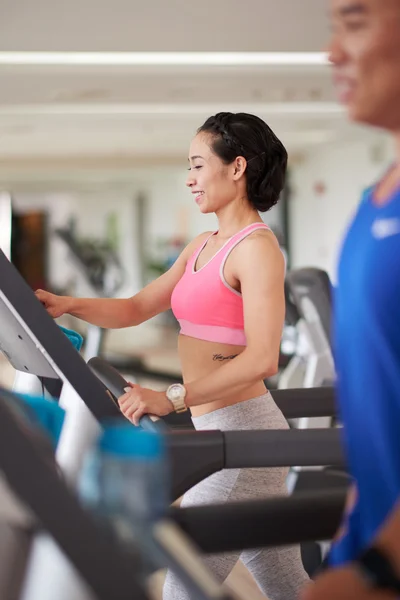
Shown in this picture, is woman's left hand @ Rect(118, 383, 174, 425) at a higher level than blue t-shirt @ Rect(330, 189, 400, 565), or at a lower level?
lower

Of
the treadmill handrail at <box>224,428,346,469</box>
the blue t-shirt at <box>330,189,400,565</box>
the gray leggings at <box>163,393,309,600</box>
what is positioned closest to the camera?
the blue t-shirt at <box>330,189,400,565</box>

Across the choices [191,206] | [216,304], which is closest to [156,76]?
[216,304]

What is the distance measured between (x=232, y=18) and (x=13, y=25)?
175cm

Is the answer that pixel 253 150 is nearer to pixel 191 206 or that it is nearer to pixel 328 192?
pixel 328 192

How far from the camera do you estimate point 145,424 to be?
1564 millimetres

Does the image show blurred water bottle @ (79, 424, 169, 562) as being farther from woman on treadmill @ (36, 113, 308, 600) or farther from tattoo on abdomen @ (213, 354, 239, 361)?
tattoo on abdomen @ (213, 354, 239, 361)

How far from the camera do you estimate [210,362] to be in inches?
71.6

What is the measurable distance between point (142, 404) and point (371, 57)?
34.4 inches

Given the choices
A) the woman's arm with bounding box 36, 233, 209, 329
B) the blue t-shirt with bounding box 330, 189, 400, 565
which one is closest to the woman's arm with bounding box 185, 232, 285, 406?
the woman's arm with bounding box 36, 233, 209, 329

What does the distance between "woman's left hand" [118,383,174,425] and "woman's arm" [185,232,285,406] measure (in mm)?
48

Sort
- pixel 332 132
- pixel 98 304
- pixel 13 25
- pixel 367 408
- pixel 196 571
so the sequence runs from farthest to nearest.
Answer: pixel 332 132
pixel 13 25
pixel 98 304
pixel 367 408
pixel 196 571

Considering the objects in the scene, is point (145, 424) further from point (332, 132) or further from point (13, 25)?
point (332, 132)

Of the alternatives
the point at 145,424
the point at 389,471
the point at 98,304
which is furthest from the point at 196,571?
the point at 98,304

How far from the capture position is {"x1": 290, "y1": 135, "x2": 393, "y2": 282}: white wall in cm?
1173
